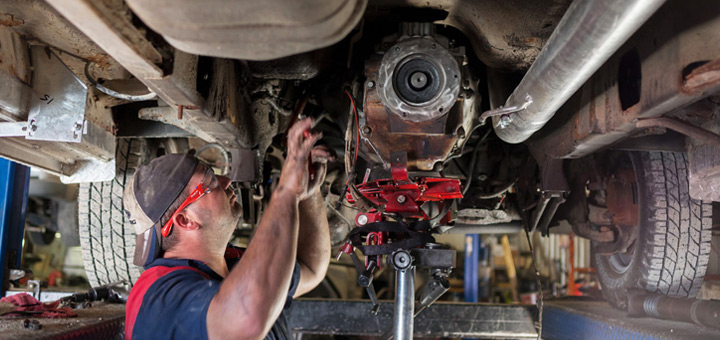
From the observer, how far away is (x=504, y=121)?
175 cm

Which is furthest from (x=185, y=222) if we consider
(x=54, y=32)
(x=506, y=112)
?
(x=506, y=112)

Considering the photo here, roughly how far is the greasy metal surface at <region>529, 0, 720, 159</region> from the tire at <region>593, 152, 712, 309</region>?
2.03 ft

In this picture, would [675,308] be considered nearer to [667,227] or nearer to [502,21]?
[667,227]

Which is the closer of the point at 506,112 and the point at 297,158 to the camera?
the point at 297,158

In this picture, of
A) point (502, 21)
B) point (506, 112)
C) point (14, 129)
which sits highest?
point (502, 21)

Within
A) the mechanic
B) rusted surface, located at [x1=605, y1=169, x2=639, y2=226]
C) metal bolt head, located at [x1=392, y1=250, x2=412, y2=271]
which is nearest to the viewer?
the mechanic

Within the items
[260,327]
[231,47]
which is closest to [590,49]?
[231,47]

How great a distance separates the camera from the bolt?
5.64 feet

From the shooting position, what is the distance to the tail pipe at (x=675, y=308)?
179 cm

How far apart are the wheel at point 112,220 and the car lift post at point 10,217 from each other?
0.32 meters

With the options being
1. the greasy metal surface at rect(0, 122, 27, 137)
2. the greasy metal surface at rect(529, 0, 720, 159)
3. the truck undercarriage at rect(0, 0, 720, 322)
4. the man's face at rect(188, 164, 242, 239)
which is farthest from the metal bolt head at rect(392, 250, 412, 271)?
the greasy metal surface at rect(0, 122, 27, 137)

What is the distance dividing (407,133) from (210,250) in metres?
0.75

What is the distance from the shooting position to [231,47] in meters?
1.06

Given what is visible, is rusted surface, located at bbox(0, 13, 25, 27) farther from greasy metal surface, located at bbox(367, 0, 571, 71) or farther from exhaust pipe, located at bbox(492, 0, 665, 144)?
exhaust pipe, located at bbox(492, 0, 665, 144)
